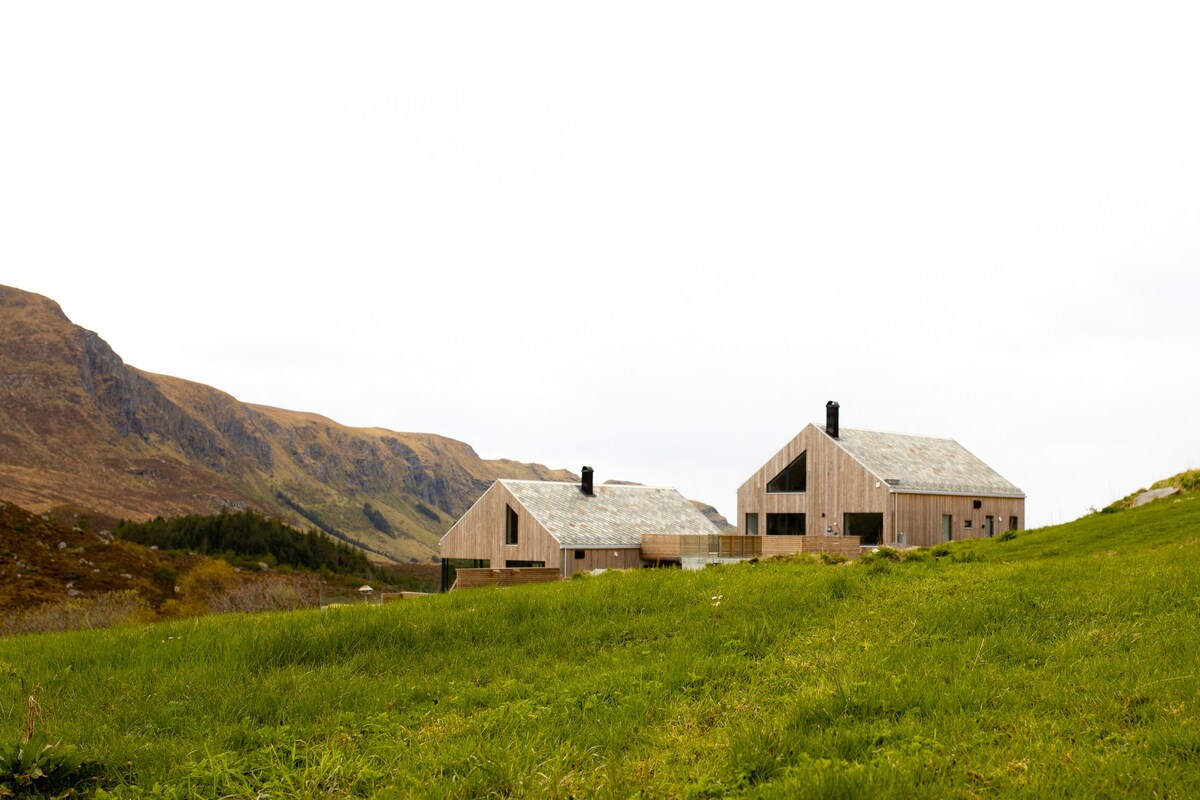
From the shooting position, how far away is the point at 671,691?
29.8ft

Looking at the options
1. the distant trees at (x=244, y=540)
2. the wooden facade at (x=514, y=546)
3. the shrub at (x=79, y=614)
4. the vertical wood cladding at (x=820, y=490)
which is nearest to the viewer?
the shrub at (x=79, y=614)

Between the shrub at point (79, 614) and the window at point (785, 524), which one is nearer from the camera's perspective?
the shrub at point (79, 614)

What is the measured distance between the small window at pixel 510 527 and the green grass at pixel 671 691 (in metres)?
33.4

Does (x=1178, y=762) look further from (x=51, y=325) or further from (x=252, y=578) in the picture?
(x=51, y=325)

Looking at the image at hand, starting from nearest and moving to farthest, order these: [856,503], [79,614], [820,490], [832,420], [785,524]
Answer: [79,614] < [856,503] < [820,490] < [832,420] < [785,524]

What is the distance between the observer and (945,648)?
31.1 feet

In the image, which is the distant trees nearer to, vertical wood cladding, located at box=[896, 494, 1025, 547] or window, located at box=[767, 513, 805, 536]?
window, located at box=[767, 513, 805, 536]

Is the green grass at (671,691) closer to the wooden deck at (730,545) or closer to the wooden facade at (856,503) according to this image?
the wooden deck at (730,545)

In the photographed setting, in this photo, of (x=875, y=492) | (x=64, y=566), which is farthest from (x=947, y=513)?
(x=64, y=566)

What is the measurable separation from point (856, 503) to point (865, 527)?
119cm

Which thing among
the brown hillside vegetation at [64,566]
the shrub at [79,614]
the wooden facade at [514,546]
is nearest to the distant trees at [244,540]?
the brown hillside vegetation at [64,566]

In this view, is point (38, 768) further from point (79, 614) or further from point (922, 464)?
point (922, 464)

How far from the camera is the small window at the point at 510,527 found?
47688 millimetres

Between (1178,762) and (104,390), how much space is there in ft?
654
